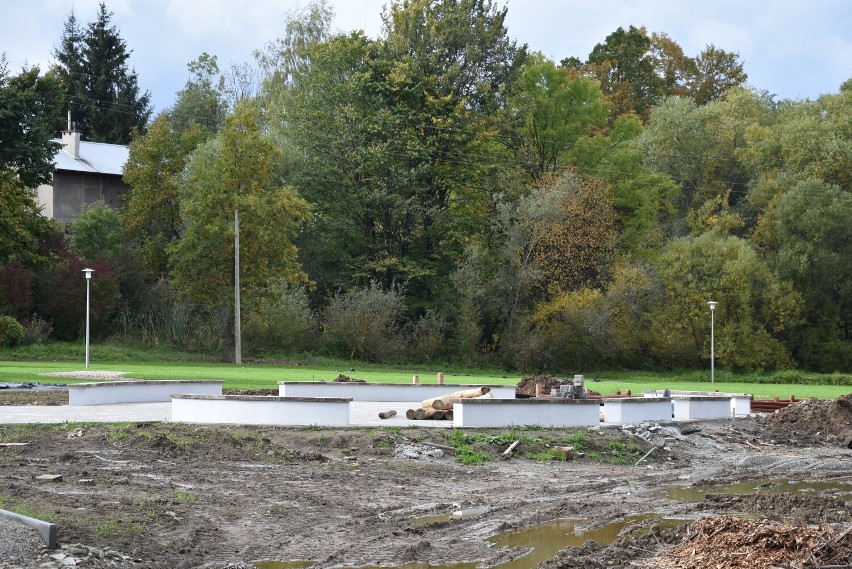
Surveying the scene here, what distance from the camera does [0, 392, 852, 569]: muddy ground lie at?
11.7 m

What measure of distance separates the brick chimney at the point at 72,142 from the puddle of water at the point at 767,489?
55001mm

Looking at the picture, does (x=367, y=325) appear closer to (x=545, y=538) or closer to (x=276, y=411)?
(x=276, y=411)

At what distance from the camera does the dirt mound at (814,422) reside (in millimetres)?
25589

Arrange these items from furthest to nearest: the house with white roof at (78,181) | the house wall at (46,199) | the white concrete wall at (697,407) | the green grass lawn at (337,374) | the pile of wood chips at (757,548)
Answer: the house with white roof at (78,181) → the house wall at (46,199) → the green grass lawn at (337,374) → the white concrete wall at (697,407) → the pile of wood chips at (757,548)

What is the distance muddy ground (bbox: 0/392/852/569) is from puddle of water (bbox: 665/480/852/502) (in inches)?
4.4

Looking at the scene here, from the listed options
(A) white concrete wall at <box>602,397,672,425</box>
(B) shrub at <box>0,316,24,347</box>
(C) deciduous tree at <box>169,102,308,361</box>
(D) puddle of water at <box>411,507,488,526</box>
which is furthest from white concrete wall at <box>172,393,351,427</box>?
(C) deciduous tree at <box>169,102,308,361</box>

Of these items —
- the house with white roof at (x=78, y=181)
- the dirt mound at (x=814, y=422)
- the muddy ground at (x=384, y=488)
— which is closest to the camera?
the muddy ground at (x=384, y=488)

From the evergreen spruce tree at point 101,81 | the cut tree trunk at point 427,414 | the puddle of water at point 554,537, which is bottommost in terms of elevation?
the puddle of water at point 554,537

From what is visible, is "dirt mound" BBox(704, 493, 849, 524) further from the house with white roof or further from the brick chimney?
the brick chimney

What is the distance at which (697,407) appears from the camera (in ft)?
87.2

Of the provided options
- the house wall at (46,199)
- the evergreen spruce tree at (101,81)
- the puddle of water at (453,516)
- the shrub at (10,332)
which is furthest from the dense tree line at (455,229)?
the puddle of water at (453,516)

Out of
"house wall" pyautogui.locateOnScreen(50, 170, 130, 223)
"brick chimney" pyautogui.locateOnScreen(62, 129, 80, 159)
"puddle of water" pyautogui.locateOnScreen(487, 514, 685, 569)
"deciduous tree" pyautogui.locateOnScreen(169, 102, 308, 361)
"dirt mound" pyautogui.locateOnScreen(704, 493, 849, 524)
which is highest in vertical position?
"brick chimney" pyautogui.locateOnScreen(62, 129, 80, 159)

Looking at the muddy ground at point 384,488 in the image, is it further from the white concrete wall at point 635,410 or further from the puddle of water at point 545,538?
the white concrete wall at point 635,410

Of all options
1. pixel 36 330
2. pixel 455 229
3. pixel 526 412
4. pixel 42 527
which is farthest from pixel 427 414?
pixel 455 229
